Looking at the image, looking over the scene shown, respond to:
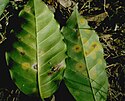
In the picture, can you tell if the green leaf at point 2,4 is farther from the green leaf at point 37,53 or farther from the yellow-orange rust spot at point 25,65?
the yellow-orange rust spot at point 25,65

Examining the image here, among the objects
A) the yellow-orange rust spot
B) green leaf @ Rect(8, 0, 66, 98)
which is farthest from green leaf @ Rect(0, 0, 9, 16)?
the yellow-orange rust spot

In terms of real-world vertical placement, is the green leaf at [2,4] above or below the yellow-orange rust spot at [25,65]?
above

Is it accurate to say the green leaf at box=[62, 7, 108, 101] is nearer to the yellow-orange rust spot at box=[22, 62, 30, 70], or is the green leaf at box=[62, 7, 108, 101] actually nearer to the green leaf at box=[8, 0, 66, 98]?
the green leaf at box=[8, 0, 66, 98]

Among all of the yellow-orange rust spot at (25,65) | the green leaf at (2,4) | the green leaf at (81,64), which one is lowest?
the green leaf at (81,64)

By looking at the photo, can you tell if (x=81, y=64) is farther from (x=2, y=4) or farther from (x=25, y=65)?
(x=2, y=4)

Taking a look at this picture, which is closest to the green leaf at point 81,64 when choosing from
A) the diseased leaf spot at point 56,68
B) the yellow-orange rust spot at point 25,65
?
the diseased leaf spot at point 56,68
